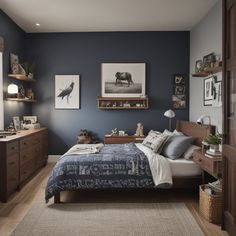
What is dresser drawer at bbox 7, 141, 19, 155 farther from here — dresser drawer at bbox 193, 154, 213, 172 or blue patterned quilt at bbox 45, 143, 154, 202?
dresser drawer at bbox 193, 154, 213, 172

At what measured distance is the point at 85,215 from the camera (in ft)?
10.3

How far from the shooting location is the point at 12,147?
3732 millimetres

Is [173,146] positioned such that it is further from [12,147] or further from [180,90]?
[12,147]

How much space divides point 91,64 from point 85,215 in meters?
3.63

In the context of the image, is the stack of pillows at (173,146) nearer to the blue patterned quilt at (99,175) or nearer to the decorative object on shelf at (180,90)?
the blue patterned quilt at (99,175)

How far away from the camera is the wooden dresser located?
3.51 m

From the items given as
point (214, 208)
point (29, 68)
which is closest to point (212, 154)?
point (214, 208)

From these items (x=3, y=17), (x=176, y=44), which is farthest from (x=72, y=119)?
(x=176, y=44)

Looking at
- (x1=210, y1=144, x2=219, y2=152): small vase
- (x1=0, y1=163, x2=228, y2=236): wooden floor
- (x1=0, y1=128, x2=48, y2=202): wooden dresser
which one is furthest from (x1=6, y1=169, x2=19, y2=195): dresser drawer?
(x1=210, y1=144, x2=219, y2=152): small vase

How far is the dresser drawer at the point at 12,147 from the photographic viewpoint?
3612 millimetres

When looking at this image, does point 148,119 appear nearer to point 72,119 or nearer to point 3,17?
point 72,119

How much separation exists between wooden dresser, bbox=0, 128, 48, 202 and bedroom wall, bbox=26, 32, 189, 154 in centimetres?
73

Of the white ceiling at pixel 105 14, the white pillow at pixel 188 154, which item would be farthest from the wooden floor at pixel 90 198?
the white ceiling at pixel 105 14

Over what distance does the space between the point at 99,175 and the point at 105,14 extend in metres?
2.91
